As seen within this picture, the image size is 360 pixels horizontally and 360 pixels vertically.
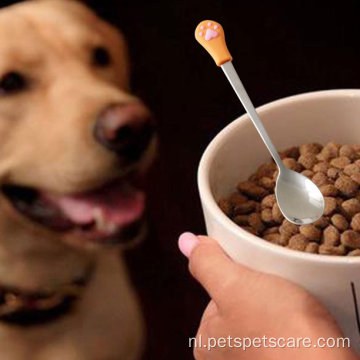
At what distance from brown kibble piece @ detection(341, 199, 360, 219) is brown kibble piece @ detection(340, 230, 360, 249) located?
2 centimetres

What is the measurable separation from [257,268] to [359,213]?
76 millimetres

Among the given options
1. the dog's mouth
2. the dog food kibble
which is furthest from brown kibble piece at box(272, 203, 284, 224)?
the dog's mouth

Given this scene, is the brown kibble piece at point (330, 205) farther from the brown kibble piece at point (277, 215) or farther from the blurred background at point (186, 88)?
the blurred background at point (186, 88)

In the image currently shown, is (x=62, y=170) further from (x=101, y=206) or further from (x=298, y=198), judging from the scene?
(x=298, y=198)

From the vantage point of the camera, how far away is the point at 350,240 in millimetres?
376

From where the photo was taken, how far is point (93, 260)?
0.55 m

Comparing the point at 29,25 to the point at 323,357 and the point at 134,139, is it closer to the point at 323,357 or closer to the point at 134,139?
the point at 134,139

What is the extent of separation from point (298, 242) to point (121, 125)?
129 millimetres

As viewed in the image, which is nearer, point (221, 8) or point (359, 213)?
point (359, 213)

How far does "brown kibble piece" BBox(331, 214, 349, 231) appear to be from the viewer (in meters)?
0.39

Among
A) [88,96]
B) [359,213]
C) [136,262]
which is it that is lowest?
[136,262]

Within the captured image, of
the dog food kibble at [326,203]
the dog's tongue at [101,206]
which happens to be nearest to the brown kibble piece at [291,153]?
the dog food kibble at [326,203]

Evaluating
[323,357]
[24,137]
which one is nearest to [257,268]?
[323,357]

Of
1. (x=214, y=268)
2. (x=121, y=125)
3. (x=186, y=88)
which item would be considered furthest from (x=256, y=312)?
(x=186, y=88)
